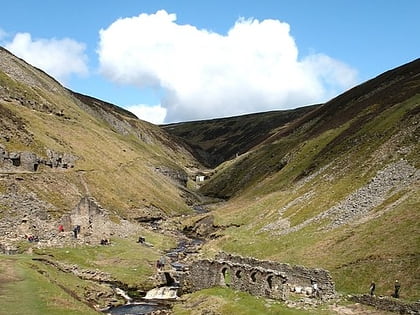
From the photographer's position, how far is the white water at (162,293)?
6085cm

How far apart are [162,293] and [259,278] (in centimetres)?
1573

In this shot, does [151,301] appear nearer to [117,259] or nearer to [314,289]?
[117,259]

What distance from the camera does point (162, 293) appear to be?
204ft

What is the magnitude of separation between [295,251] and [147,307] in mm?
Result: 25464

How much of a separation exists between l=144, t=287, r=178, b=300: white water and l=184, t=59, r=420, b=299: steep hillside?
17545mm

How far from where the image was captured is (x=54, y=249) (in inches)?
2901

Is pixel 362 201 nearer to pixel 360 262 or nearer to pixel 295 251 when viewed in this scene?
pixel 295 251

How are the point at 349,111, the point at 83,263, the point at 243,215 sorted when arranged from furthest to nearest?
the point at 349,111 < the point at 243,215 < the point at 83,263

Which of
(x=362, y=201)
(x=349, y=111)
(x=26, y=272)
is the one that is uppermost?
(x=349, y=111)

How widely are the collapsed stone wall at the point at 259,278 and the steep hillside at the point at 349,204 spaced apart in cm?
546

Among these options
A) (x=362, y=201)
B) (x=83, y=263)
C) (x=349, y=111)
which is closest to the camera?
(x=83, y=263)

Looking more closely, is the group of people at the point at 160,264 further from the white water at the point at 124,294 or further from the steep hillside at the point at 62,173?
the steep hillside at the point at 62,173


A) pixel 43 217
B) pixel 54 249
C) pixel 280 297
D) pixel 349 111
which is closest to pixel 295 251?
pixel 280 297

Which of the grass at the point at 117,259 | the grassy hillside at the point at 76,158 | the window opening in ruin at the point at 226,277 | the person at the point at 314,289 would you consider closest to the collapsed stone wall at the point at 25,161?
the grassy hillside at the point at 76,158
